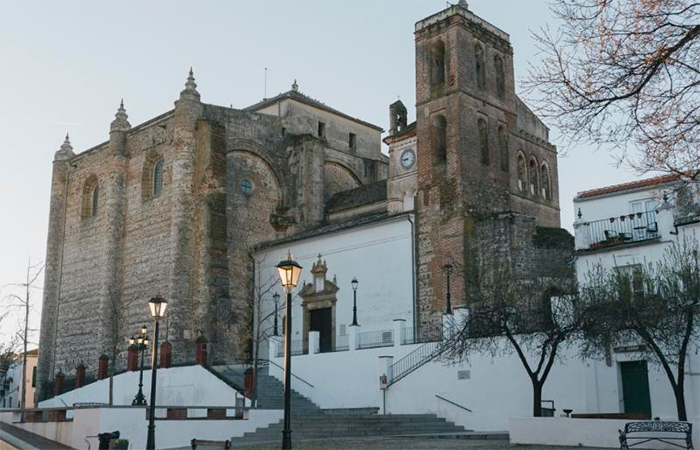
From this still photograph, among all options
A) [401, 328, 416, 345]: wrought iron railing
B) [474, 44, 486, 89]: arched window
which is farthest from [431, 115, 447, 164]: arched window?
[401, 328, 416, 345]: wrought iron railing

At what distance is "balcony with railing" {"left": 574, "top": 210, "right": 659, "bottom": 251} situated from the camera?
26.0m

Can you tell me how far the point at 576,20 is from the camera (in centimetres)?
944

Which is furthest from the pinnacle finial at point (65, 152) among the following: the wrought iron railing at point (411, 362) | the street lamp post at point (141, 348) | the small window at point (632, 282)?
the small window at point (632, 282)

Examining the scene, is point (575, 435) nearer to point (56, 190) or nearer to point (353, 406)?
point (353, 406)

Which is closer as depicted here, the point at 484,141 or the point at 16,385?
the point at 484,141

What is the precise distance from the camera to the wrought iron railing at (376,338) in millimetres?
30016

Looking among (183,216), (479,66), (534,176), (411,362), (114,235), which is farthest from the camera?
(114,235)

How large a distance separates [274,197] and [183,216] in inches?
206

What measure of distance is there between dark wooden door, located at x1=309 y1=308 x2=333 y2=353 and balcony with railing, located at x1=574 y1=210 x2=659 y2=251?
36.6 feet

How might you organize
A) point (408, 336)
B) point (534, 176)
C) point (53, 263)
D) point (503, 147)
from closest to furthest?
point (408, 336), point (503, 147), point (534, 176), point (53, 263)

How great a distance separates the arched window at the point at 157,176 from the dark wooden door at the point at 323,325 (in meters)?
10.6

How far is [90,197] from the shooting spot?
147 ft

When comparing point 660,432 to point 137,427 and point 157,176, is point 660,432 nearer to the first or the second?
point 137,427

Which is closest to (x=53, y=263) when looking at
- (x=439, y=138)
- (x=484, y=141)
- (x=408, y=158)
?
(x=408, y=158)
